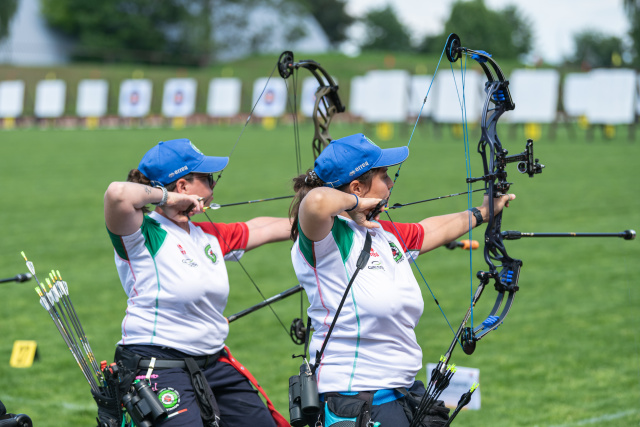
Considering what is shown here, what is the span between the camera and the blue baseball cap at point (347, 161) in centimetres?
281

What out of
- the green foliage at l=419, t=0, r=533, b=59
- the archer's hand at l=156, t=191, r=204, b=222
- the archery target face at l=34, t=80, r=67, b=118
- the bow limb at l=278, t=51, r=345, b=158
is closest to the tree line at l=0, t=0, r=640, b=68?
the green foliage at l=419, t=0, r=533, b=59

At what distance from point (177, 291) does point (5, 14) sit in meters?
43.2

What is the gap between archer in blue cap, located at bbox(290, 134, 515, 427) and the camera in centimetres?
270

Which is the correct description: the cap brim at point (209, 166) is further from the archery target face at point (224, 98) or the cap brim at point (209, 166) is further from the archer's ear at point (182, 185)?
the archery target face at point (224, 98)

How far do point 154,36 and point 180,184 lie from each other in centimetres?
5301

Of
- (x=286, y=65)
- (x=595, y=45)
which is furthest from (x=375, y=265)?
(x=595, y=45)

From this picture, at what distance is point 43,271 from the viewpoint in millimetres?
7852

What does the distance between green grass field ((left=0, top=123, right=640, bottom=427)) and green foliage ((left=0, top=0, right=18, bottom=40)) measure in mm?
28777

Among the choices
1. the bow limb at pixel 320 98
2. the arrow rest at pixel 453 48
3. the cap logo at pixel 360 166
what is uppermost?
the arrow rest at pixel 453 48

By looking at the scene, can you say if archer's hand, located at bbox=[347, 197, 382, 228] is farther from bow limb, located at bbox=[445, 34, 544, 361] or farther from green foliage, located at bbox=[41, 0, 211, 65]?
green foliage, located at bbox=[41, 0, 211, 65]

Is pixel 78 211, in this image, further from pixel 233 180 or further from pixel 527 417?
pixel 527 417

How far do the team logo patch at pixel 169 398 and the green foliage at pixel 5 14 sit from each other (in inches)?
1684

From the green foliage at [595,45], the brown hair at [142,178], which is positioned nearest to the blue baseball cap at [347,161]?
the brown hair at [142,178]

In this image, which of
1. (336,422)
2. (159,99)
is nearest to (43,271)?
(336,422)
